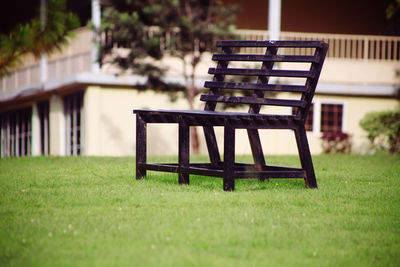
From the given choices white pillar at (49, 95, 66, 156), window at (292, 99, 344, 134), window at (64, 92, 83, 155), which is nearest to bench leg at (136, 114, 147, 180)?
window at (64, 92, 83, 155)

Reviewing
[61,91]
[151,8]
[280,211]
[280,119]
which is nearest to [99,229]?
[280,211]

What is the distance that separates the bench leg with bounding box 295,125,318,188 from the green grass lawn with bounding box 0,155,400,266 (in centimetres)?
12

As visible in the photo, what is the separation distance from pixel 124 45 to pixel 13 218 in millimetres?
10632

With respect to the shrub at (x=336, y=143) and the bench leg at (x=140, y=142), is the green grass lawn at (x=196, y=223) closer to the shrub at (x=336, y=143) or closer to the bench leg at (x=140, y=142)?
the bench leg at (x=140, y=142)

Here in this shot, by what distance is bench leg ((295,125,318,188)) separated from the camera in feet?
20.2

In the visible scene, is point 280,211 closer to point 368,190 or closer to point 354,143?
point 368,190

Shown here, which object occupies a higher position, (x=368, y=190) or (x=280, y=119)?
(x=280, y=119)

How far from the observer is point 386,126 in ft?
51.7

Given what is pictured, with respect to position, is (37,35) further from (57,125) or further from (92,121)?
(57,125)

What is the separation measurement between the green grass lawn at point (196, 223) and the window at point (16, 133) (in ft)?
52.9

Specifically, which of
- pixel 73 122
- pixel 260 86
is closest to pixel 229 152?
pixel 260 86

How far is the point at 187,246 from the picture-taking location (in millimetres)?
3889

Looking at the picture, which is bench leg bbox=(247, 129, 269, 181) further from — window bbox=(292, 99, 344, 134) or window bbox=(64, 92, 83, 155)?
window bbox=(292, 99, 344, 134)

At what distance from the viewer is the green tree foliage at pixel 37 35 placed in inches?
523
